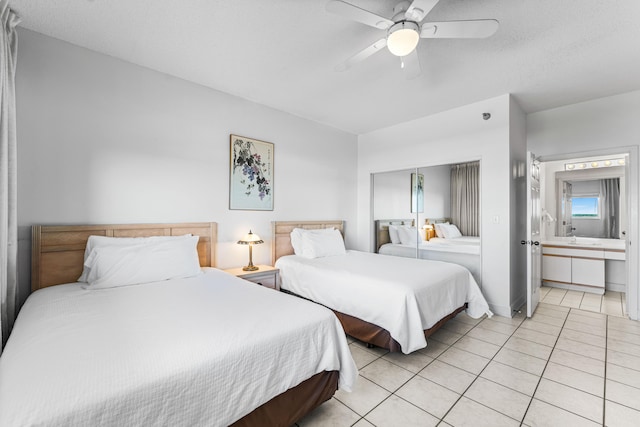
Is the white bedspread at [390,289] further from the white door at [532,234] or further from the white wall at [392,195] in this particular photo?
the white wall at [392,195]

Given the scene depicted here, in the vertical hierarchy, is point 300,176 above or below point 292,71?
Result: below

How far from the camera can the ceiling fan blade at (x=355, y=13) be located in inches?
62.6

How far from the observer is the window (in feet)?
16.9

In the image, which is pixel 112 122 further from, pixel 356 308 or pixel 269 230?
pixel 356 308

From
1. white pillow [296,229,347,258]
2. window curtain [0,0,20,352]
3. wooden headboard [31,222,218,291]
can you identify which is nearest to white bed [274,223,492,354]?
white pillow [296,229,347,258]

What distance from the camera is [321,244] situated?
3832mm

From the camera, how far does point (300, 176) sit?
13.7ft

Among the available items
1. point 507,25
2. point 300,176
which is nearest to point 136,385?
point 507,25

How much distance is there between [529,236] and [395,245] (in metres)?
→ 1.76

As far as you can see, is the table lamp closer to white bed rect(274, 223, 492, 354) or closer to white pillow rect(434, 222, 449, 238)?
white bed rect(274, 223, 492, 354)

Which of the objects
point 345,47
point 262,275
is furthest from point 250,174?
point 345,47

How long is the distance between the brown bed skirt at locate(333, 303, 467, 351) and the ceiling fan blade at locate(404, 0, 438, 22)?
2.33 meters

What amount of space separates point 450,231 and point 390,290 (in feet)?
6.85

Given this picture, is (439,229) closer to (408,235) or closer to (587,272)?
(408,235)
